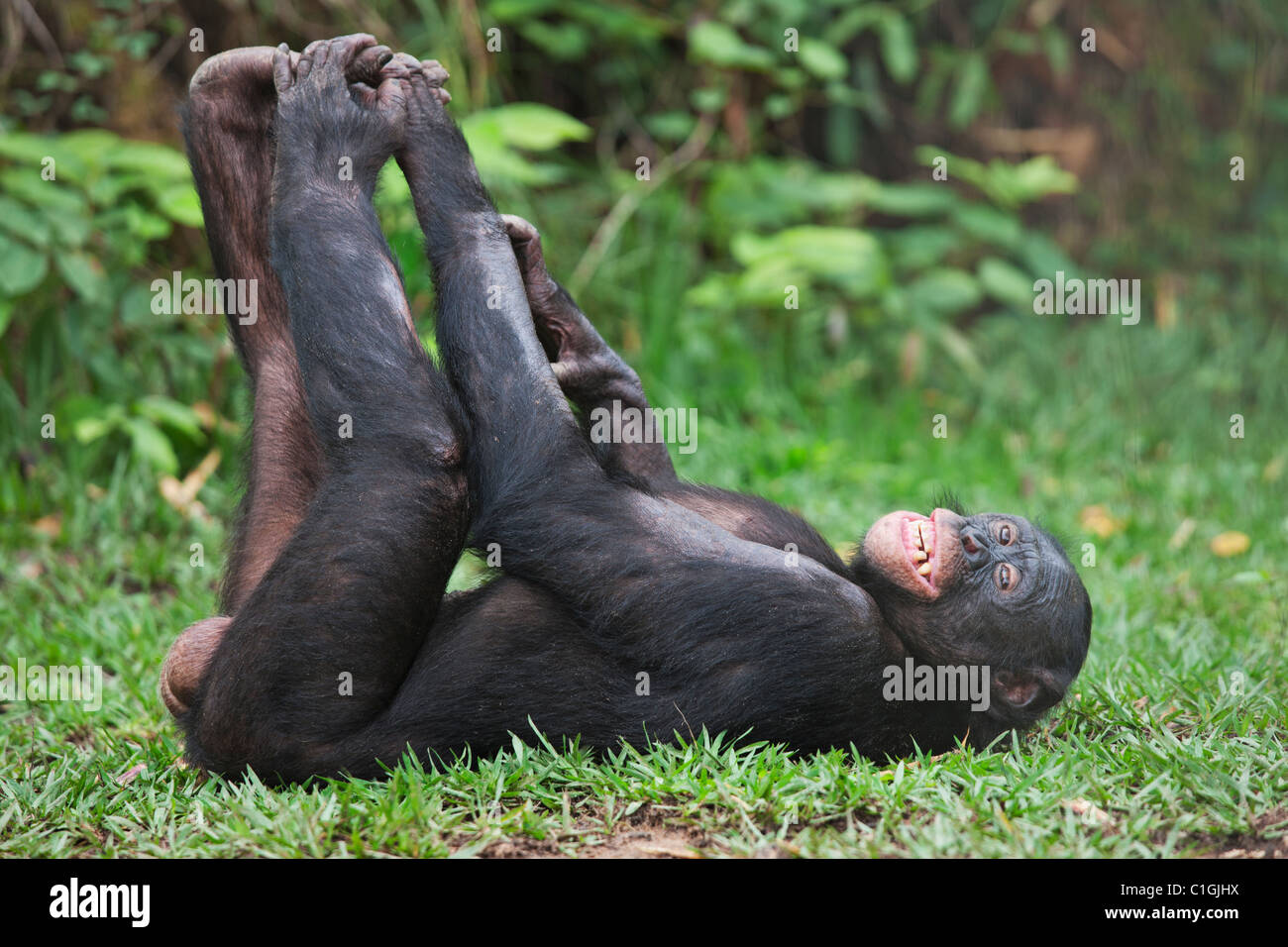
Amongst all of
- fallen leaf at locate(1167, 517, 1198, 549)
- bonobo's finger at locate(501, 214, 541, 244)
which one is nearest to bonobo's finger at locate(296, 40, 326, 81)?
bonobo's finger at locate(501, 214, 541, 244)

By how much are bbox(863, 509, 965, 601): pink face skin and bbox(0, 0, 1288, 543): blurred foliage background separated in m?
3.38

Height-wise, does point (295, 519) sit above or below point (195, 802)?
above

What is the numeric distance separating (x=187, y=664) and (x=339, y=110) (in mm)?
1779

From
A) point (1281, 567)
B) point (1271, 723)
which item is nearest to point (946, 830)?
point (1271, 723)

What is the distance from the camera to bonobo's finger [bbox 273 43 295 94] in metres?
4.04

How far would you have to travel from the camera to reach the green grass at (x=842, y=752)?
3.35m

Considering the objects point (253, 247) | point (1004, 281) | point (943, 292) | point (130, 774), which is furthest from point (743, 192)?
point (130, 774)

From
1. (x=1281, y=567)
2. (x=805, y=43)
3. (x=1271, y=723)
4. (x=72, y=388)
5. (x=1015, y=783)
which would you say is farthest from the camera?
(x=805, y=43)

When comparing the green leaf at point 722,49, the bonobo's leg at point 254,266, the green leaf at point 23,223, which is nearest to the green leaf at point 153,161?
the green leaf at point 23,223

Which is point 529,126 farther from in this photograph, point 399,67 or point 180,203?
point 399,67

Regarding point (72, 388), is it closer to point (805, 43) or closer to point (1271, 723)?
point (805, 43)

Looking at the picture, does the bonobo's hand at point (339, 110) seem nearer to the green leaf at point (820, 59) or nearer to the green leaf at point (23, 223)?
the green leaf at point (23, 223)

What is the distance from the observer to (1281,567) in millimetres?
6199

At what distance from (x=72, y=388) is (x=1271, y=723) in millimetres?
5962
